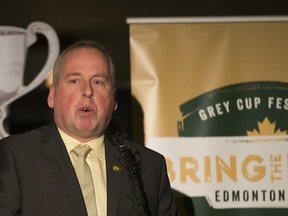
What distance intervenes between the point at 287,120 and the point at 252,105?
26 cm

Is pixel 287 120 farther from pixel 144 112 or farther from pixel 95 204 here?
pixel 95 204

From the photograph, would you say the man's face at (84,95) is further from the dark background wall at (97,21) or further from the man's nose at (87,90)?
the dark background wall at (97,21)

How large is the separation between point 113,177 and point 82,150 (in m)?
0.18

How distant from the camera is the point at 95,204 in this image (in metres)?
1.85

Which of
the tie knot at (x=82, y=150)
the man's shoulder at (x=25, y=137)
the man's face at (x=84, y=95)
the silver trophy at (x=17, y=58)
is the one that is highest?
the silver trophy at (x=17, y=58)

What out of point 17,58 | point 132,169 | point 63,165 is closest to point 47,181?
point 63,165

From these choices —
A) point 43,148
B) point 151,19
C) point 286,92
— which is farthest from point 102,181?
point 286,92

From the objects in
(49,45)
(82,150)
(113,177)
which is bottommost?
(113,177)

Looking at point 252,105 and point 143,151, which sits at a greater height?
point 252,105

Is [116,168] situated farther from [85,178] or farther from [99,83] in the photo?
[99,83]

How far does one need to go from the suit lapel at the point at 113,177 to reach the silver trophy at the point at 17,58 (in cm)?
135

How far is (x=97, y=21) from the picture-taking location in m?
3.44

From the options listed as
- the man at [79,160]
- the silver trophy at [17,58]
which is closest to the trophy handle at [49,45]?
the silver trophy at [17,58]

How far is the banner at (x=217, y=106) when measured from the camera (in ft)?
10.3
